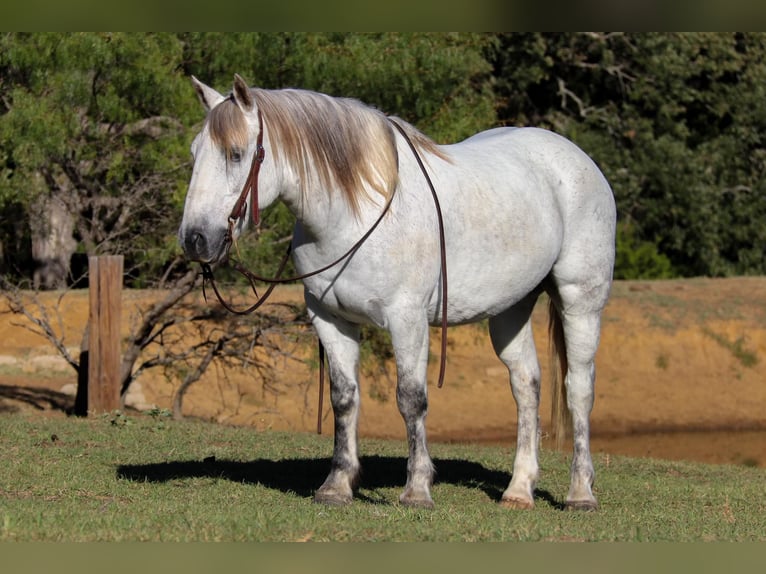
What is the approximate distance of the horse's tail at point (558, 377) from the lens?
27.1 ft

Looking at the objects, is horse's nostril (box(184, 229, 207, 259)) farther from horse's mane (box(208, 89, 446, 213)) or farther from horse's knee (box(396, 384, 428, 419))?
horse's knee (box(396, 384, 428, 419))

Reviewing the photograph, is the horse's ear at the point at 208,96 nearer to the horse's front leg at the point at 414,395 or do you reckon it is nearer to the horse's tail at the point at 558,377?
the horse's front leg at the point at 414,395

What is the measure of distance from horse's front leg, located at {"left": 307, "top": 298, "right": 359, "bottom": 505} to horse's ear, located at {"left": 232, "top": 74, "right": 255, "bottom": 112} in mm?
1290

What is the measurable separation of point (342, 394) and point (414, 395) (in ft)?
1.62

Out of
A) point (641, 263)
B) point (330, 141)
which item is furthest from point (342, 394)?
point (641, 263)

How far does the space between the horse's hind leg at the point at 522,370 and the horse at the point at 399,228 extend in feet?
0.11

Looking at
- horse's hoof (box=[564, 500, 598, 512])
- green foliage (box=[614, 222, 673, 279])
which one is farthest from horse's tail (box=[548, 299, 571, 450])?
green foliage (box=[614, 222, 673, 279])

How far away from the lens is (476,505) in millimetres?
7430

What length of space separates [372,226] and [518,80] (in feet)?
70.8

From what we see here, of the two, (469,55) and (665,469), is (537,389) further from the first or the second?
(469,55)

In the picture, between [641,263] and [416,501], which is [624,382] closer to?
[641,263]

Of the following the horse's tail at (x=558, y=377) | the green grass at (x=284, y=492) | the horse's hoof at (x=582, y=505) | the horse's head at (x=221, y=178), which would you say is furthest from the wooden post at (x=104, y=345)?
the horse's hoof at (x=582, y=505)

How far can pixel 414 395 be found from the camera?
6.79m

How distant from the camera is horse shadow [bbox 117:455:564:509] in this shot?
7949 millimetres
